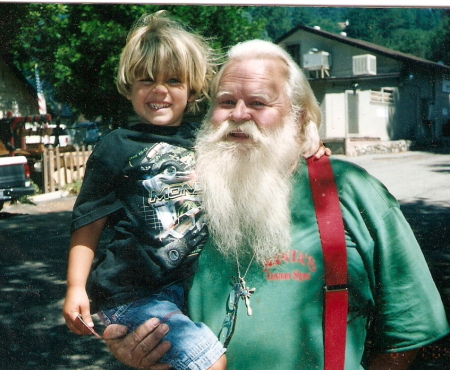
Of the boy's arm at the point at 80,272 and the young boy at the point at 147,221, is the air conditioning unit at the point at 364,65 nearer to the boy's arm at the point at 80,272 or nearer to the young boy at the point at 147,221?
the young boy at the point at 147,221

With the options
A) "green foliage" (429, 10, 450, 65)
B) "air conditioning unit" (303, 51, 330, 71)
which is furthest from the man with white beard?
"green foliage" (429, 10, 450, 65)

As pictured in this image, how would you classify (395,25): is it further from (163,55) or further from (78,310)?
(78,310)

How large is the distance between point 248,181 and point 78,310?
1.86 feet

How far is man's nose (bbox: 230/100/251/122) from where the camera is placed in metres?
1.37

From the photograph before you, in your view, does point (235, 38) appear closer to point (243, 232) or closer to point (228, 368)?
point (243, 232)

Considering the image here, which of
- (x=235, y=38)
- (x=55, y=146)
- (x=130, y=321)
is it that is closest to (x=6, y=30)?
(x=55, y=146)

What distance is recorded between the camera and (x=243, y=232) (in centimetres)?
138

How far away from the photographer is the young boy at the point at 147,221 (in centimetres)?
127

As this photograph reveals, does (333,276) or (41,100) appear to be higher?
(41,100)

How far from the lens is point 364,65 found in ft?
5.35

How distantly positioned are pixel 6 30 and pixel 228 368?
1.30m

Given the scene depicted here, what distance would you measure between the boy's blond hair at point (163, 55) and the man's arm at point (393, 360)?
2.84 feet

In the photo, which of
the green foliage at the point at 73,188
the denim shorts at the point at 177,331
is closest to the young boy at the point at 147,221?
the denim shorts at the point at 177,331

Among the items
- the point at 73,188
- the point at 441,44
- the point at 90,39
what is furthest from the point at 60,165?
the point at 441,44
